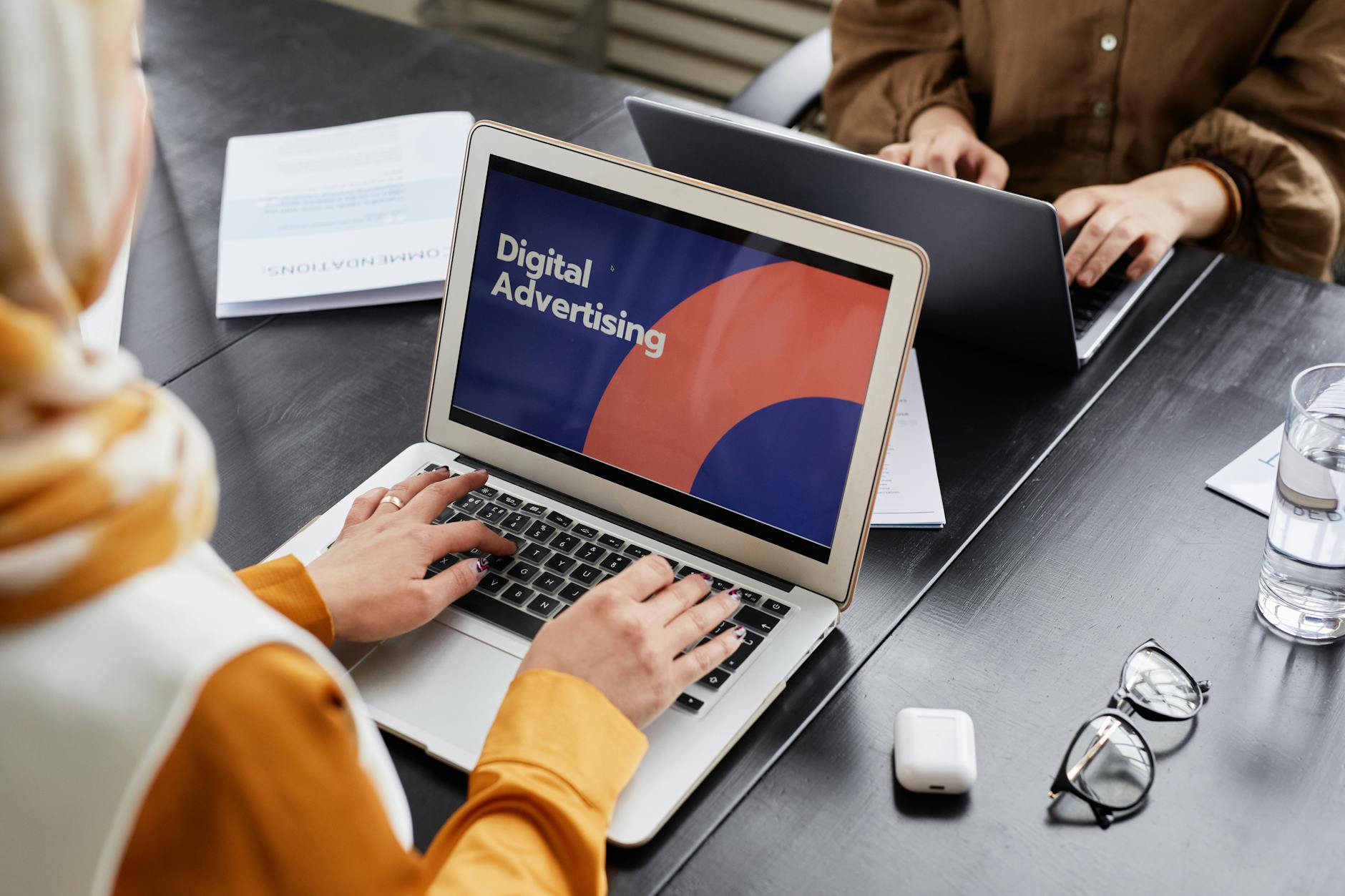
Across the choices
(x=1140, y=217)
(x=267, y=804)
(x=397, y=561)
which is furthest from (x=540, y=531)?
(x=1140, y=217)

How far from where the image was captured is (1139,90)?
1.46 metres

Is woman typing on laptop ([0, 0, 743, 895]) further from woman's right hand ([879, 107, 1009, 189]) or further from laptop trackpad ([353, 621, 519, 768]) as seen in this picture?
woman's right hand ([879, 107, 1009, 189])

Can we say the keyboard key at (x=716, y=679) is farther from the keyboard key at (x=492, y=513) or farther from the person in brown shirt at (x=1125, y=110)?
the person in brown shirt at (x=1125, y=110)

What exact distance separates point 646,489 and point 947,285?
393 millimetres

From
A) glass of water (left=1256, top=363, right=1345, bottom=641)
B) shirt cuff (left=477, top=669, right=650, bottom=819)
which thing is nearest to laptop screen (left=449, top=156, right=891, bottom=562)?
shirt cuff (left=477, top=669, right=650, bottom=819)

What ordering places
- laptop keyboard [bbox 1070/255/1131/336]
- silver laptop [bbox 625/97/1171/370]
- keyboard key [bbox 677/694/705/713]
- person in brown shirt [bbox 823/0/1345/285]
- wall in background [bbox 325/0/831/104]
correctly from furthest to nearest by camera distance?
1. wall in background [bbox 325/0/831/104]
2. person in brown shirt [bbox 823/0/1345/285]
3. laptop keyboard [bbox 1070/255/1131/336]
4. silver laptop [bbox 625/97/1171/370]
5. keyboard key [bbox 677/694/705/713]

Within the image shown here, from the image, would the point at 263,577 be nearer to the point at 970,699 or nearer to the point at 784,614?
the point at 784,614

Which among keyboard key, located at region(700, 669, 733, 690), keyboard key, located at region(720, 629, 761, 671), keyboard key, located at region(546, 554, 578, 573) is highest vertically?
keyboard key, located at region(720, 629, 761, 671)

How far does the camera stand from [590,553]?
888mm

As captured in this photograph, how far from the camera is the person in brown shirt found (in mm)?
1312

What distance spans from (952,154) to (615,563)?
2.59ft

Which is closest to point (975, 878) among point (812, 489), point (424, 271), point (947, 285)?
point (812, 489)

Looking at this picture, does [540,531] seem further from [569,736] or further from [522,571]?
[569,736]

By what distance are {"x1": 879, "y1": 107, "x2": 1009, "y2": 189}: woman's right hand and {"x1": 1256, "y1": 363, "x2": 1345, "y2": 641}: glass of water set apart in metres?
0.59
